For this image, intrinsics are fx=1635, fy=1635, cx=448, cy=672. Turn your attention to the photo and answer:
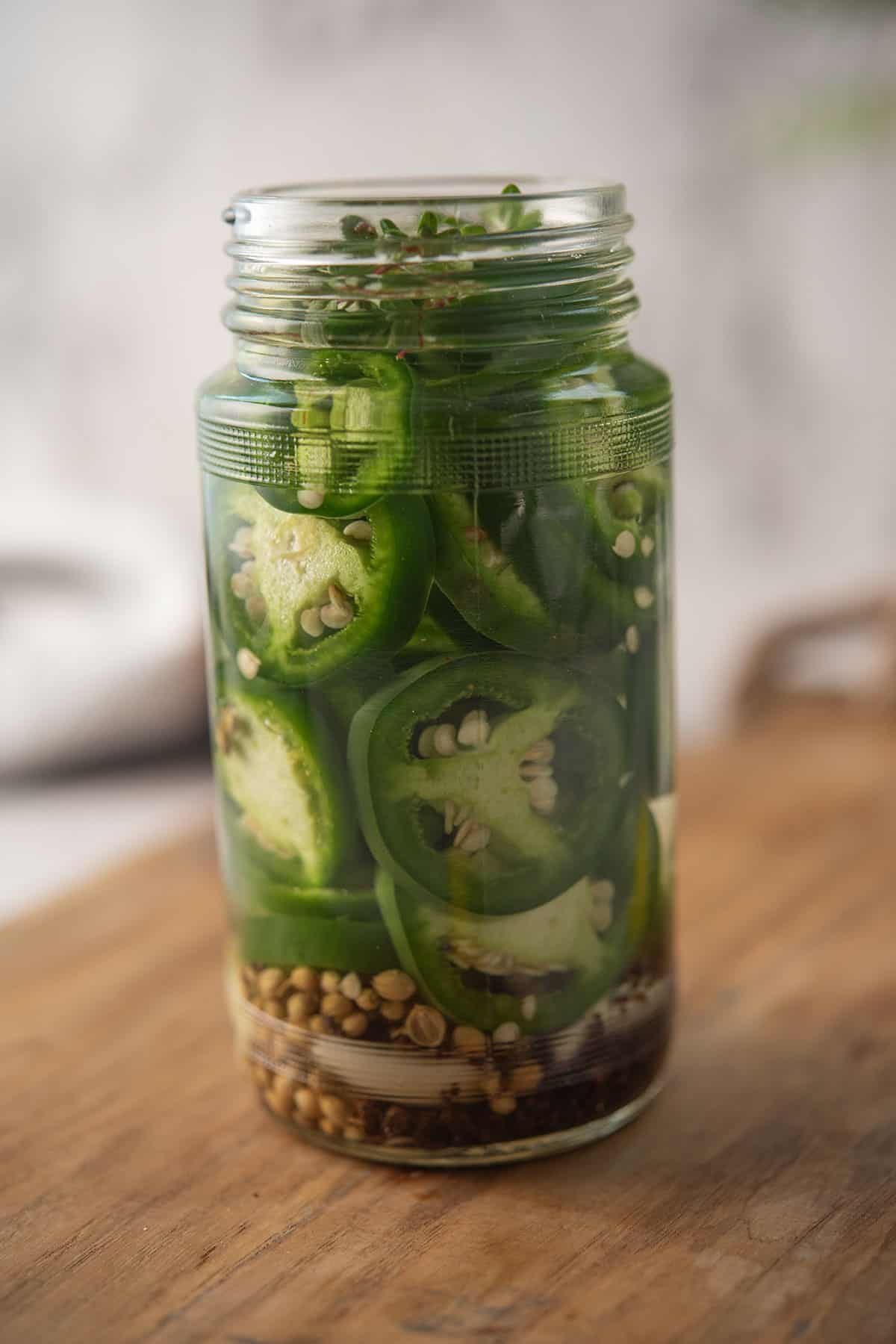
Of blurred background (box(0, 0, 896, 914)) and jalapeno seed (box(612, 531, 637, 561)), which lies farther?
blurred background (box(0, 0, 896, 914))

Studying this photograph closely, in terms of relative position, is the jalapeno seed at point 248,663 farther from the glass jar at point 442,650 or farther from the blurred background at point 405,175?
the blurred background at point 405,175

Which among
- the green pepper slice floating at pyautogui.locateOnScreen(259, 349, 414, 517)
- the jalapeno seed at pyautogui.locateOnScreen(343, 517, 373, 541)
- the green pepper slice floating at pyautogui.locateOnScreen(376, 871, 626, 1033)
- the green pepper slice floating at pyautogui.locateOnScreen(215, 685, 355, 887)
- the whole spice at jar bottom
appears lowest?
the whole spice at jar bottom

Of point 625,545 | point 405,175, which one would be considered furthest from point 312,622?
point 405,175

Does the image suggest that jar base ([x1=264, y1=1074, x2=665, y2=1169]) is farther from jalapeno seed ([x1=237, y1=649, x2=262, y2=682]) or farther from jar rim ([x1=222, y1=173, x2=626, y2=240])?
jar rim ([x1=222, y1=173, x2=626, y2=240])

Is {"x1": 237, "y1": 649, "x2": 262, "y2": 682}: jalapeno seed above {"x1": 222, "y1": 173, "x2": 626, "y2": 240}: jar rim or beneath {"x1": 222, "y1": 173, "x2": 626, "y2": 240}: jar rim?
beneath

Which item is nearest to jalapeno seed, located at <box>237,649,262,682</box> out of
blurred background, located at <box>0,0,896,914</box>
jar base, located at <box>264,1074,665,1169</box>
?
jar base, located at <box>264,1074,665,1169</box>

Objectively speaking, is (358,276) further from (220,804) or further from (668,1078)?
(668,1078)

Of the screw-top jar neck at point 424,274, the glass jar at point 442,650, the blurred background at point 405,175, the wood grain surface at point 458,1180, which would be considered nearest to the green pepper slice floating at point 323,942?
the glass jar at point 442,650

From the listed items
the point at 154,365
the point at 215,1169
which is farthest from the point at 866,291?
the point at 215,1169
